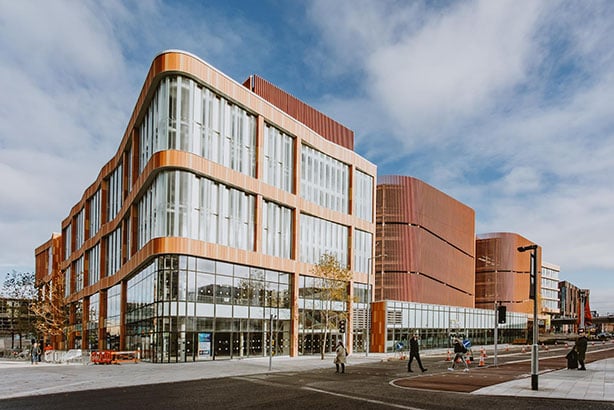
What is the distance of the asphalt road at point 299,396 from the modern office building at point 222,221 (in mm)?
7677

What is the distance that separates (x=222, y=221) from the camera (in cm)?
4341

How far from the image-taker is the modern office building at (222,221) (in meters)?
40.1

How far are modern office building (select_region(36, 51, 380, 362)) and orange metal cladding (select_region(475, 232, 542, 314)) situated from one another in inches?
3667

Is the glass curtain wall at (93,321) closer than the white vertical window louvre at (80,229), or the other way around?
the glass curtain wall at (93,321)

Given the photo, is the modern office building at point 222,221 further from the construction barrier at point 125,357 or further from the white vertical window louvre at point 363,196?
the construction barrier at point 125,357

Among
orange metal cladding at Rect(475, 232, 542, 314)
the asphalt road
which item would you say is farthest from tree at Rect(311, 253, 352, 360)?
orange metal cladding at Rect(475, 232, 542, 314)

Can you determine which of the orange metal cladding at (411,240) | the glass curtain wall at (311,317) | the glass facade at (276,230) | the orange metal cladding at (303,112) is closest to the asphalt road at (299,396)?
the glass facade at (276,230)

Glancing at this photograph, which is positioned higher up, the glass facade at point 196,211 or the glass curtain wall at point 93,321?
the glass facade at point 196,211

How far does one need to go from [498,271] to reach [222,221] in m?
119

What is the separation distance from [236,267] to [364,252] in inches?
857

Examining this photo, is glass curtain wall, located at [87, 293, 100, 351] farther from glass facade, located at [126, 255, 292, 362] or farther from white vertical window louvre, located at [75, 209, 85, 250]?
glass facade, located at [126, 255, 292, 362]

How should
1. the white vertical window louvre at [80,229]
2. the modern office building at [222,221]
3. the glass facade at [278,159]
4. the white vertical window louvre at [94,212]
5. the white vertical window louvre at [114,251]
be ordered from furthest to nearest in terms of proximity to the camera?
the white vertical window louvre at [80,229], the white vertical window louvre at [94,212], the white vertical window louvre at [114,251], the glass facade at [278,159], the modern office building at [222,221]

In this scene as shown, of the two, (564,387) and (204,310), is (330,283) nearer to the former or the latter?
(204,310)

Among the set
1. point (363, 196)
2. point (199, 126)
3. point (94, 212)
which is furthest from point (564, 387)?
point (94, 212)
